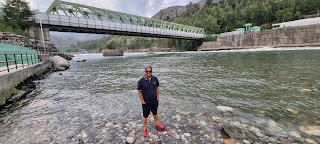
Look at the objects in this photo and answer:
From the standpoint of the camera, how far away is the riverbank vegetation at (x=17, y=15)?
3067cm

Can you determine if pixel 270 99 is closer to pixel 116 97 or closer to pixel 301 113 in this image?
pixel 301 113

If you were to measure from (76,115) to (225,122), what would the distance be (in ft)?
17.5

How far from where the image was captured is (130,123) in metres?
4.36

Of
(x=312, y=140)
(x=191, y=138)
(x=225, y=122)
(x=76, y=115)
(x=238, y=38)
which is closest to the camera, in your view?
(x=312, y=140)

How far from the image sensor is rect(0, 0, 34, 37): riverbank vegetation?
101 ft

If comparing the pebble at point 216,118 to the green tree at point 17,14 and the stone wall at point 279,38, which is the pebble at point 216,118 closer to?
the green tree at point 17,14

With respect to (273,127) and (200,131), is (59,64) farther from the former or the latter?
(273,127)

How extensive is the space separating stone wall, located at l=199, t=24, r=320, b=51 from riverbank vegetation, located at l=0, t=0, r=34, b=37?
8032 cm

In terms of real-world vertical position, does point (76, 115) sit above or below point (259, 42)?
below

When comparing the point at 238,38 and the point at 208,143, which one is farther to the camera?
the point at 238,38

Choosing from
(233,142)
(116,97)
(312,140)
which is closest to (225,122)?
(233,142)

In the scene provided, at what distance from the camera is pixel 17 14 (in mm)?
34156

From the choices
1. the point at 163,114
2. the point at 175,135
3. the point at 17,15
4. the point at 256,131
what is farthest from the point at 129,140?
the point at 17,15

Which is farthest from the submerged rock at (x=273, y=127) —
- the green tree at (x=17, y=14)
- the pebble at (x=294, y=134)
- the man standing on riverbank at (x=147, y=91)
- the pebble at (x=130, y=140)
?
the green tree at (x=17, y=14)
